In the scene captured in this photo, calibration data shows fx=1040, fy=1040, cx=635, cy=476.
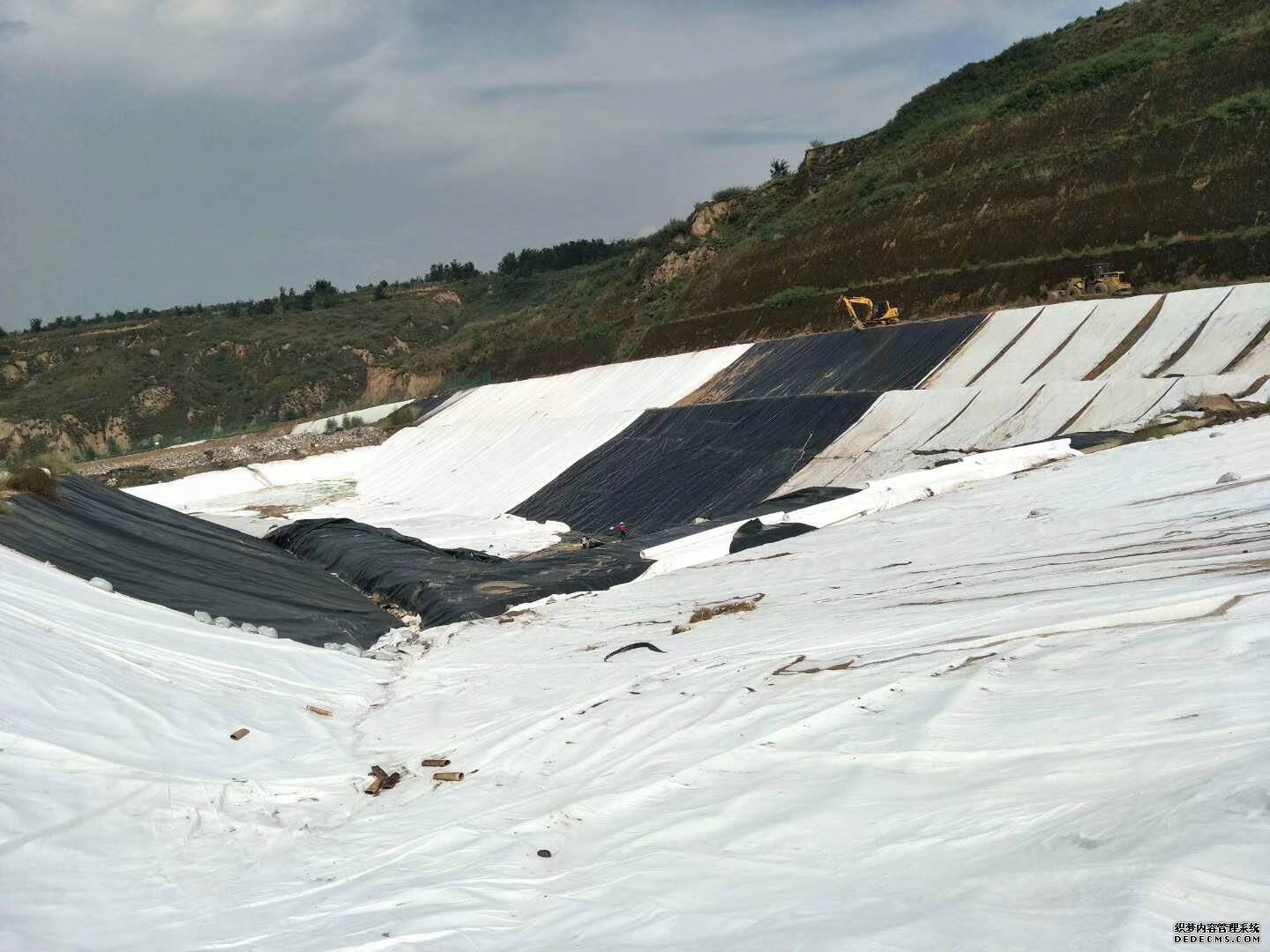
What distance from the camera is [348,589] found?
1313 cm

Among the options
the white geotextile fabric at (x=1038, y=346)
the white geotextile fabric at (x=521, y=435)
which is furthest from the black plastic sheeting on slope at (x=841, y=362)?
the white geotextile fabric at (x=1038, y=346)

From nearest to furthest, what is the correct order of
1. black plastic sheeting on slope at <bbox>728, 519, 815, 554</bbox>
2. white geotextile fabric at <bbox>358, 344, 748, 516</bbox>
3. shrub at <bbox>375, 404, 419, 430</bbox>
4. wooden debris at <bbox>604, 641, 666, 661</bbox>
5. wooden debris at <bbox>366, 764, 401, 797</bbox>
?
wooden debris at <bbox>366, 764, 401, 797</bbox> < wooden debris at <bbox>604, 641, 666, 661</bbox> < black plastic sheeting on slope at <bbox>728, 519, 815, 554</bbox> < white geotextile fabric at <bbox>358, 344, 748, 516</bbox> < shrub at <bbox>375, 404, 419, 430</bbox>

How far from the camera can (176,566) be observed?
1070 centimetres

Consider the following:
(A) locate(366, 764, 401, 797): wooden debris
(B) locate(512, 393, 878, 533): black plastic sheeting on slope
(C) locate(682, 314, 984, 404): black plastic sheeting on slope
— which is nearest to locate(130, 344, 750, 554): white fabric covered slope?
(B) locate(512, 393, 878, 533): black plastic sheeting on slope

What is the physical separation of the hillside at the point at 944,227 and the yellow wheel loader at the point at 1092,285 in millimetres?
385

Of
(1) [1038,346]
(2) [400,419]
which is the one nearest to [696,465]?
(1) [1038,346]

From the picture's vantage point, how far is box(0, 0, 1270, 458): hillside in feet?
70.1

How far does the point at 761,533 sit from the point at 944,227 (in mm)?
17891

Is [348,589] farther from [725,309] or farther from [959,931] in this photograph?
[725,309]

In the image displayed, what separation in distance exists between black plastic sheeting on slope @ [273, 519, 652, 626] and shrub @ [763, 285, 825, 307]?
1665cm

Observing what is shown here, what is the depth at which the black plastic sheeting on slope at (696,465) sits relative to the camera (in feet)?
56.0

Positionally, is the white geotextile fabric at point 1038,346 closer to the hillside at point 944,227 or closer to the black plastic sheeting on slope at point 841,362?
the black plastic sheeting on slope at point 841,362

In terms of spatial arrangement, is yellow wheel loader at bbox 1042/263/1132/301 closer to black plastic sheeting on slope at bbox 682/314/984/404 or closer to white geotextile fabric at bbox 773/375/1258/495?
black plastic sheeting on slope at bbox 682/314/984/404

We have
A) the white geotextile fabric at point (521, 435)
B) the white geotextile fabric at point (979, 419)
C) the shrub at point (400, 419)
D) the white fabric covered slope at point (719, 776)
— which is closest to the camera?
the white fabric covered slope at point (719, 776)
